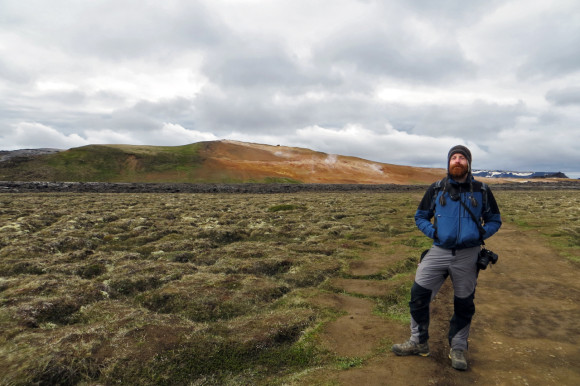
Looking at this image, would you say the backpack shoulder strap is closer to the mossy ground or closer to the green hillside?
the mossy ground

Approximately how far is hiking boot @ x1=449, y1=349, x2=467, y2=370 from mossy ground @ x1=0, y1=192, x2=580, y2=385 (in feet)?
6.65

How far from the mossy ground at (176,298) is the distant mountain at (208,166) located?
92.9 metres

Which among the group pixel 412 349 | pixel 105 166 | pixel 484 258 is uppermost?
pixel 105 166

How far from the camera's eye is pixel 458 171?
663cm

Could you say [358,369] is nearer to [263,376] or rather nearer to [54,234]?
[263,376]

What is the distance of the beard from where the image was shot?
662cm

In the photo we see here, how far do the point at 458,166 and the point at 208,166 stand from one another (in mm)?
122111

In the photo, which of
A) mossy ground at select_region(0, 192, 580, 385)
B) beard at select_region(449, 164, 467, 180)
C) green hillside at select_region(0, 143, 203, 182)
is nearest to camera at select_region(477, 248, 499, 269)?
beard at select_region(449, 164, 467, 180)

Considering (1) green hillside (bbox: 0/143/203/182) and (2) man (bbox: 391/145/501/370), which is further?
(1) green hillside (bbox: 0/143/203/182)

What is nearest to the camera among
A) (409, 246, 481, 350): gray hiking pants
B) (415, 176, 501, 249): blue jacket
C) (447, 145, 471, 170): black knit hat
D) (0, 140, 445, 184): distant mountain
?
(415, 176, 501, 249): blue jacket

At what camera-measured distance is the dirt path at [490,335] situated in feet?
20.2

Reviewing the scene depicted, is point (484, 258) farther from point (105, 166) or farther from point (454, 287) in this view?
point (105, 166)

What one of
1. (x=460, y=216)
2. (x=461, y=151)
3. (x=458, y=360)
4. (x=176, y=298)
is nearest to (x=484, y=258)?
(x=460, y=216)

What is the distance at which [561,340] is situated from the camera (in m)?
7.61
